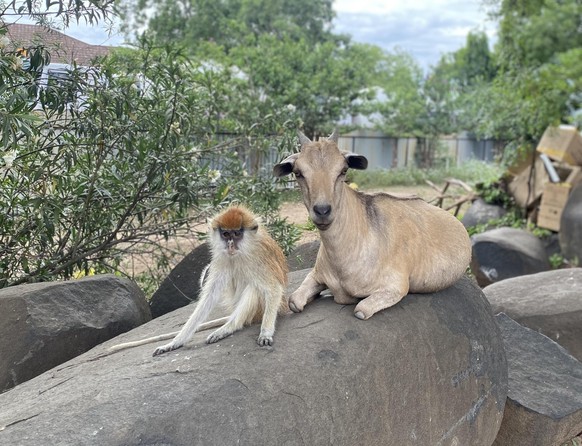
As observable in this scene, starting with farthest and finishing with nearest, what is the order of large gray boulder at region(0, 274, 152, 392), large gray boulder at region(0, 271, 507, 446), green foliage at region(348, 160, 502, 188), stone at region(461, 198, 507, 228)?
green foliage at region(348, 160, 502, 188) < stone at region(461, 198, 507, 228) < large gray boulder at region(0, 274, 152, 392) < large gray boulder at region(0, 271, 507, 446)

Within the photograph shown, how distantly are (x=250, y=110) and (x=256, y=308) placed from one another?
668cm

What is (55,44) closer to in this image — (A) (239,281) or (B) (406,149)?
(A) (239,281)

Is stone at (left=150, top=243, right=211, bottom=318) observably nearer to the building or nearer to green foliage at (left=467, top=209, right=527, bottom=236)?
the building

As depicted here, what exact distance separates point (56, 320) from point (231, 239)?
1.81m

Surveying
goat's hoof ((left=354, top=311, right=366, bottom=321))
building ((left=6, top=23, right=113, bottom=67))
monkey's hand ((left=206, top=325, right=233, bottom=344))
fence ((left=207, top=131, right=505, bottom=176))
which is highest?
building ((left=6, top=23, right=113, bottom=67))

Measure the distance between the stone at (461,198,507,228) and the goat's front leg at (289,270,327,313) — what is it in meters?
10.2

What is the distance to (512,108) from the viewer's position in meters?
14.8

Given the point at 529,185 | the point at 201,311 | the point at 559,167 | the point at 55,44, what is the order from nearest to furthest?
the point at 201,311
the point at 55,44
the point at 559,167
the point at 529,185

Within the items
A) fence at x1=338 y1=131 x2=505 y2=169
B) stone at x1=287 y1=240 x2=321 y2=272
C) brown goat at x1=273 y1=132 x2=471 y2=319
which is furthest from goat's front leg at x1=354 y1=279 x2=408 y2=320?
fence at x1=338 y1=131 x2=505 y2=169

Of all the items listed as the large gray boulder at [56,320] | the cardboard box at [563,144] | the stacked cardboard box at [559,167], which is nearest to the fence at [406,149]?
the cardboard box at [563,144]

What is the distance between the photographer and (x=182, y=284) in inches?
269

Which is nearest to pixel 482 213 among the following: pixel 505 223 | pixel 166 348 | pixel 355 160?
pixel 505 223

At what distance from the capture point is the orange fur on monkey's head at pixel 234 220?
4.03 m

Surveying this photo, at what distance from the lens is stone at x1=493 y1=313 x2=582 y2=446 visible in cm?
534
